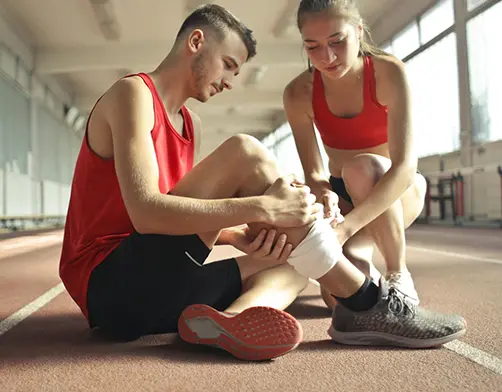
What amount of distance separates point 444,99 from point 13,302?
870 cm

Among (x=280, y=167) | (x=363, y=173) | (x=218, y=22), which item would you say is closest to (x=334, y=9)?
(x=218, y=22)

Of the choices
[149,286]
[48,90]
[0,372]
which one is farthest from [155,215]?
[48,90]

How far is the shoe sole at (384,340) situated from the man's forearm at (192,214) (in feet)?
1.54

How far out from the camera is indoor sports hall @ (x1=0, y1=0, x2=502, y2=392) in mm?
1383

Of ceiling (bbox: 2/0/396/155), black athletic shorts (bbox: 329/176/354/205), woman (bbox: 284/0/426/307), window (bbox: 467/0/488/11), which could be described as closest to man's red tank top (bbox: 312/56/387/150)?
woman (bbox: 284/0/426/307)

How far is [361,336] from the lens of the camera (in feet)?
5.22

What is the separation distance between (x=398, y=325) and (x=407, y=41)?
10.4 meters

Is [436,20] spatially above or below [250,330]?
above

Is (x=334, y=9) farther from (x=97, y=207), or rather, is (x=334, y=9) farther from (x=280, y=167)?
(x=97, y=207)

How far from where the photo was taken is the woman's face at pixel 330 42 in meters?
1.88

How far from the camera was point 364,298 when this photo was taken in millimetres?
1562

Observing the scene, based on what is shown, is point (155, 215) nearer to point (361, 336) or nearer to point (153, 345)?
point (153, 345)

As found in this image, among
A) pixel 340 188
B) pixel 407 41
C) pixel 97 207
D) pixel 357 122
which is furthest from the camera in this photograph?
pixel 407 41

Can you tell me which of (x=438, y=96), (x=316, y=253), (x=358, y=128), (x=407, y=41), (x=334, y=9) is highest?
(x=407, y=41)
